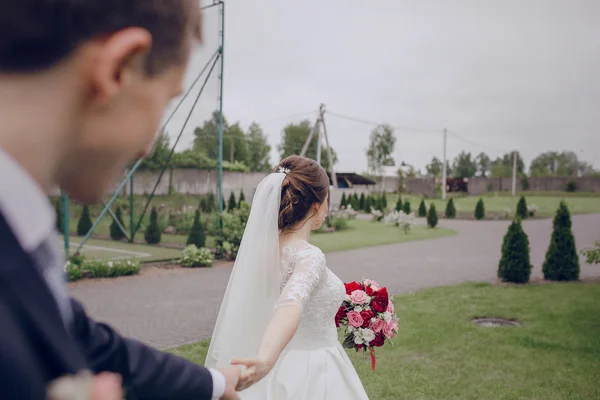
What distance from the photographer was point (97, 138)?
1.97 feet

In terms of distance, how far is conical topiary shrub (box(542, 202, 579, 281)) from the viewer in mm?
10773

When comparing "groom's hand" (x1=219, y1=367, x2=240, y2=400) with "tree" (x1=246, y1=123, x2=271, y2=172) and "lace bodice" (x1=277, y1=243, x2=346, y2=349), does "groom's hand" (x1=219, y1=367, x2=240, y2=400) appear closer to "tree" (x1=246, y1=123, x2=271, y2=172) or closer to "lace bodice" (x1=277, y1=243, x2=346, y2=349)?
"lace bodice" (x1=277, y1=243, x2=346, y2=349)

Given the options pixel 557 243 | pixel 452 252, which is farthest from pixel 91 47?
pixel 452 252

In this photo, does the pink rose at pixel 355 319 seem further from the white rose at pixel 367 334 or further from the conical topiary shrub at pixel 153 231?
the conical topiary shrub at pixel 153 231

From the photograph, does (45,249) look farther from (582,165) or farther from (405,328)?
(582,165)

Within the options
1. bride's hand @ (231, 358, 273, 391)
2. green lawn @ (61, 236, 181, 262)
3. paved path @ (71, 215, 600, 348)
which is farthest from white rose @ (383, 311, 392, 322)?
green lawn @ (61, 236, 181, 262)

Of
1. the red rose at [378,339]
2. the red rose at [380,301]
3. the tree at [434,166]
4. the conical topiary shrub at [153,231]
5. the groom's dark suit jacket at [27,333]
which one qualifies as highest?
the tree at [434,166]

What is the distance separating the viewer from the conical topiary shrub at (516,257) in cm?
1047

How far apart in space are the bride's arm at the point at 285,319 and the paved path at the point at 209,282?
423 centimetres

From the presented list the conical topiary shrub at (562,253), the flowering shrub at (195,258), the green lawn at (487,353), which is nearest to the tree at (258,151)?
the flowering shrub at (195,258)

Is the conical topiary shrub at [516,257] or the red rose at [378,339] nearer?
the red rose at [378,339]

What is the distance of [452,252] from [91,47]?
16.1 metres

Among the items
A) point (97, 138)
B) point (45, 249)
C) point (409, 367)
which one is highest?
point (97, 138)

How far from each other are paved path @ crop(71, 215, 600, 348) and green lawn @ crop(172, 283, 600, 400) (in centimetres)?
117
